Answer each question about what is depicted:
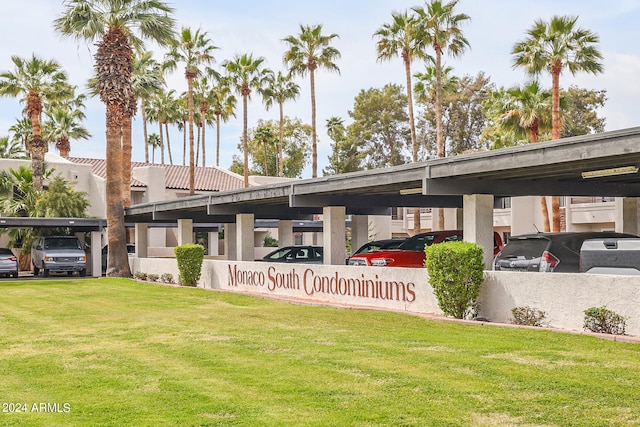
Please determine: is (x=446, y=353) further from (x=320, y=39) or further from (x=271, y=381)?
(x=320, y=39)

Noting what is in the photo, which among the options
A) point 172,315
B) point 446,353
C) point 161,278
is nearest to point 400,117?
point 161,278

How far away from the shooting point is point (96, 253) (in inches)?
1478

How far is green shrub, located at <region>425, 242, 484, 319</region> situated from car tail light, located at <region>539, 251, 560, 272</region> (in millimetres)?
1183

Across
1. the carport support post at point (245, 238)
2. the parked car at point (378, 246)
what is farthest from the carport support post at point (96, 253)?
the parked car at point (378, 246)

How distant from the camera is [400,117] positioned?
245 feet

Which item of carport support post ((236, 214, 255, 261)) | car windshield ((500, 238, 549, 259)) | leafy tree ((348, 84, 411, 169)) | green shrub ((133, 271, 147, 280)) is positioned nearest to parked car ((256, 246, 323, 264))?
carport support post ((236, 214, 255, 261))

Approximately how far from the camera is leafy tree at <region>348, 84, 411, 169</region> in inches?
2933

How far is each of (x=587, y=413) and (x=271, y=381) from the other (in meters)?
3.41

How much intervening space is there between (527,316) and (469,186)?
16.9ft

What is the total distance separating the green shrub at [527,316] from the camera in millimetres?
13555

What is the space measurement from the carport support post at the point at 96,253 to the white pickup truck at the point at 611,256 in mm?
27968

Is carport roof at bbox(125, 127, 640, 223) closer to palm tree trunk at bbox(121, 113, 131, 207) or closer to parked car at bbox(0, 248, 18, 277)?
palm tree trunk at bbox(121, 113, 131, 207)

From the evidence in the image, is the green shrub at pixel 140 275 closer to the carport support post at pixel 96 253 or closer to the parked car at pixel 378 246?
the carport support post at pixel 96 253

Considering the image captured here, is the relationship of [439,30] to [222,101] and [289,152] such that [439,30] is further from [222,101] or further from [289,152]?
[289,152]
